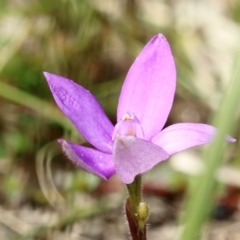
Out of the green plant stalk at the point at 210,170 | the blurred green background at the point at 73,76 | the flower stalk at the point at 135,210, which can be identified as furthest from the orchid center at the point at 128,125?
the blurred green background at the point at 73,76

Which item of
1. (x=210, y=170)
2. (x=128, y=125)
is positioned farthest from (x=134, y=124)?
(x=210, y=170)

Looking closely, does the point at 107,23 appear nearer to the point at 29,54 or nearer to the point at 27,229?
the point at 29,54

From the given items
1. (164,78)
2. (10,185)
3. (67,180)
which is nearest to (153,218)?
(67,180)

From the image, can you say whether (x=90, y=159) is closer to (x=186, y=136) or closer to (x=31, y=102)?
(x=186, y=136)

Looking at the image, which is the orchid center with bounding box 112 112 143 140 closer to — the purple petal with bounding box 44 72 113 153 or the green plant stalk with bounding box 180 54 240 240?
the purple petal with bounding box 44 72 113 153

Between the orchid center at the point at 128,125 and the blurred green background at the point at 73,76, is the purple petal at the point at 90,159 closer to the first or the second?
the orchid center at the point at 128,125

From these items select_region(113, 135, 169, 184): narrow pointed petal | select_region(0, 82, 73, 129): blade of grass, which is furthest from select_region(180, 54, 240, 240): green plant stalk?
select_region(0, 82, 73, 129): blade of grass
